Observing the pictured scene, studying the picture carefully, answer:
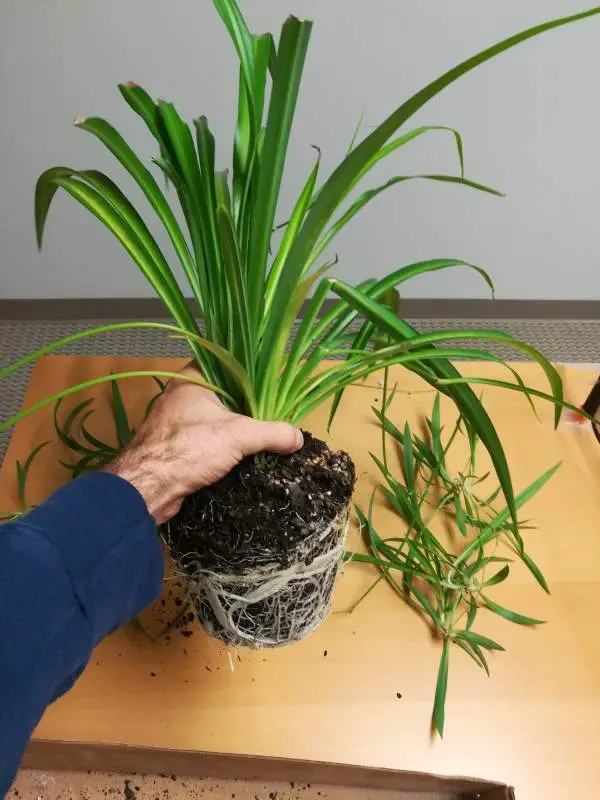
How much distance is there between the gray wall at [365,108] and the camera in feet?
4.23

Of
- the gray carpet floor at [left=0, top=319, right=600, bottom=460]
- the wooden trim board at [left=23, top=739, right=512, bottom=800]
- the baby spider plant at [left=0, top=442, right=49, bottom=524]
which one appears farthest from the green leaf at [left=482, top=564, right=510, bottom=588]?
the gray carpet floor at [left=0, top=319, right=600, bottom=460]

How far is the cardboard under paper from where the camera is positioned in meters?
0.73

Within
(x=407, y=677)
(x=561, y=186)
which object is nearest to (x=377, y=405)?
(x=407, y=677)

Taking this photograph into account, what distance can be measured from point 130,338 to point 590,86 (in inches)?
51.2

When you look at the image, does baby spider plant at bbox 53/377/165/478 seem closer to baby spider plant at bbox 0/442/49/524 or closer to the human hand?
baby spider plant at bbox 0/442/49/524

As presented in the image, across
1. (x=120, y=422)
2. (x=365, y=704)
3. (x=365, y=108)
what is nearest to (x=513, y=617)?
(x=365, y=704)

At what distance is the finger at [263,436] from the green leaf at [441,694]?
36cm

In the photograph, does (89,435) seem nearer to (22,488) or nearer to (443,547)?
(22,488)

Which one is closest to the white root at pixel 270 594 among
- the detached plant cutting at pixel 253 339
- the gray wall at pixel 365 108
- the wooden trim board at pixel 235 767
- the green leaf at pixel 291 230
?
the detached plant cutting at pixel 253 339

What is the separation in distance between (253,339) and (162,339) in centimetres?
120

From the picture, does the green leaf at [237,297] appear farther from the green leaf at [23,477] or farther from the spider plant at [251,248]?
the green leaf at [23,477]

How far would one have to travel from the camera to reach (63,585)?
51cm

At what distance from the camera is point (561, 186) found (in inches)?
62.0

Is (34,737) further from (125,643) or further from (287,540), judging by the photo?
(287,540)
